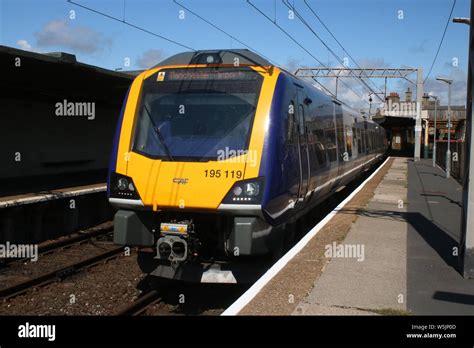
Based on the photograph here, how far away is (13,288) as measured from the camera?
741cm

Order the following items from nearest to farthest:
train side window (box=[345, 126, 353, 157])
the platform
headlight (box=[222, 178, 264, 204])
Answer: the platform < headlight (box=[222, 178, 264, 204]) < train side window (box=[345, 126, 353, 157])

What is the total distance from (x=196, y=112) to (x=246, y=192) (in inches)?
54.0

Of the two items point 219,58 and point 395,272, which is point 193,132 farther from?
point 395,272

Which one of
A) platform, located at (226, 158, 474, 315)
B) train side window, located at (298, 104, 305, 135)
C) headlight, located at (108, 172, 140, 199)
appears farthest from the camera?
train side window, located at (298, 104, 305, 135)

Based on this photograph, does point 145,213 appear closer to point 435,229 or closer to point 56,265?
point 56,265

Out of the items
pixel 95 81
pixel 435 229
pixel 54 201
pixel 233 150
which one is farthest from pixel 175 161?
pixel 95 81

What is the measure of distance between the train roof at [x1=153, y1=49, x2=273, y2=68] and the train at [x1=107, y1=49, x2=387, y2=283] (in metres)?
0.01

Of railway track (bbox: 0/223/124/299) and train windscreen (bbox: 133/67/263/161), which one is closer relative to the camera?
train windscreen (bbox: 133/67/263/161)

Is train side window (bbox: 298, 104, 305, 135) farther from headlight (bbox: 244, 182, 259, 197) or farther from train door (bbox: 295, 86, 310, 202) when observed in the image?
headlight (bbox: 244, 182, 259, 197)

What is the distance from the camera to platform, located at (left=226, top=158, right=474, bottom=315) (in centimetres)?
497

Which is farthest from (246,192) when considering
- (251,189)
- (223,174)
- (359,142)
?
(359,142)

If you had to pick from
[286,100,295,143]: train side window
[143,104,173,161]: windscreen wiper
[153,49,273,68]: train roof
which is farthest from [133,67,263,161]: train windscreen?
[286,100,295,143]: train side window
